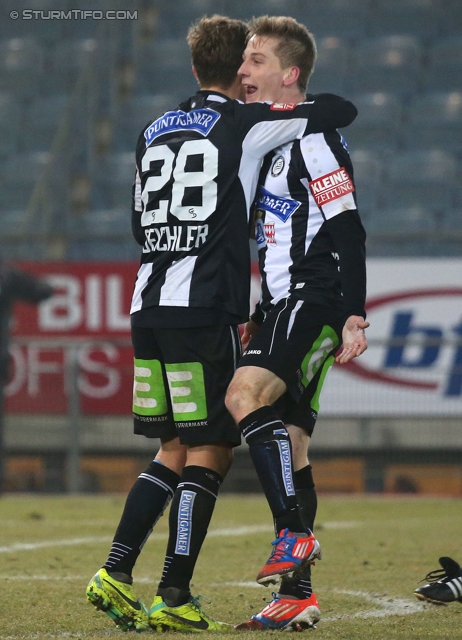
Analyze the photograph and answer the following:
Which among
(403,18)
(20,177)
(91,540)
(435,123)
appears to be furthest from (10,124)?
(91,540)

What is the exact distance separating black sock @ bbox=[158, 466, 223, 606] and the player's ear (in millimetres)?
1347

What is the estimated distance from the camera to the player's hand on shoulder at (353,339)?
3.32 m

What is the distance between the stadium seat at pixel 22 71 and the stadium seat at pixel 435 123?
489 cm

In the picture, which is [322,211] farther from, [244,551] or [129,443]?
[129,443]

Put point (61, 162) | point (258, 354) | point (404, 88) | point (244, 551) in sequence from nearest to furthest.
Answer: point (258, 354)
point (244, 551)
point (61, 162)
point (404, 88)

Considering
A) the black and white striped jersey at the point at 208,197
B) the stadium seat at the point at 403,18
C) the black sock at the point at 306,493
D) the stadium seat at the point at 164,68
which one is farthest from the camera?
the stadium seat at the point at 164,68

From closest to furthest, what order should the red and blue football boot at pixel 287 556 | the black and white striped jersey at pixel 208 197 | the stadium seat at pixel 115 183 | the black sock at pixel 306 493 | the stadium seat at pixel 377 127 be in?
the red and blue football boot at pixel 287 556 < the black and white striped jersey at pixel 208 197 < the black sock at pixel 306 493 < the stadium seat at pixel 115 183 < the stadium seat at pixel 377 127

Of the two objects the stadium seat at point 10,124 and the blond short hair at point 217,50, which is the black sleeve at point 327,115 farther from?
the stadium seat at point 10,124

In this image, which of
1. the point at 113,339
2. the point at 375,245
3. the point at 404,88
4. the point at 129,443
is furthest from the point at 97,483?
the point at 404,88

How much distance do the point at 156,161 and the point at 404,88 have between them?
398 inches

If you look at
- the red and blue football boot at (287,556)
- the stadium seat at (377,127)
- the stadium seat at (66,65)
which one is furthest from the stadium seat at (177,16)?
the red and blue football boot at (287,556)

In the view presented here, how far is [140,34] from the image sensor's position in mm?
14195

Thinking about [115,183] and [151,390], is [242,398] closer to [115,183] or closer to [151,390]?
[151,390]

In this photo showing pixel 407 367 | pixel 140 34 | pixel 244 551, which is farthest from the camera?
pixel 140 34
